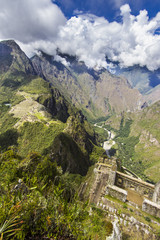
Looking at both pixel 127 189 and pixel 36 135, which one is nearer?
pixel 127 189

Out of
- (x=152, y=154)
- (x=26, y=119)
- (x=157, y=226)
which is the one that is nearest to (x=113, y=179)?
(x=157, y=226)

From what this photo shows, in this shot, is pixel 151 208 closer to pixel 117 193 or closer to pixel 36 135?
pixel 117 193

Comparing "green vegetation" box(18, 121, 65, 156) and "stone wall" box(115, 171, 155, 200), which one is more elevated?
"green vegetation" box(18, 121, 65, 156)

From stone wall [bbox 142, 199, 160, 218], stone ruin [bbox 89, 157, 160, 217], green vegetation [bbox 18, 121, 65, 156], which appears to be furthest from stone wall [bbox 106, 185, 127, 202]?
green vegetation [bbox 18, 121, 65, 156]

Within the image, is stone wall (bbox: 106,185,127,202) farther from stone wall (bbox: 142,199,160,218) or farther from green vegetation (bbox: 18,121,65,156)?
green vegetation (bbox: 18,121,65,156)

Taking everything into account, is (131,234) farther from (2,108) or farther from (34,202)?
(2,108)

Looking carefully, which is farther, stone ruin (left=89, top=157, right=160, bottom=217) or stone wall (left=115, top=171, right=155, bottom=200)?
stone wall (left=115, top=171, right=155, bottom=200)

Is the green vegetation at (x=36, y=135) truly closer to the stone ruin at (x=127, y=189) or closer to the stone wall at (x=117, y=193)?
the stone ruin at (x=127, y=189)

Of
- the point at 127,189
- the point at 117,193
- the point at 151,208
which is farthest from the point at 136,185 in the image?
the point at 117,193

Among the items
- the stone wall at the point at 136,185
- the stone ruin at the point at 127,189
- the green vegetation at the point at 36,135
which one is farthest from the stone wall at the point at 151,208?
the green vegetation at the point at 36,135

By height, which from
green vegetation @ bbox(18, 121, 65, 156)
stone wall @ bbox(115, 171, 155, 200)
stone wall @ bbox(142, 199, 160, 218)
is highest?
green vegetation @ bbox(18, 121, 65, 156)
